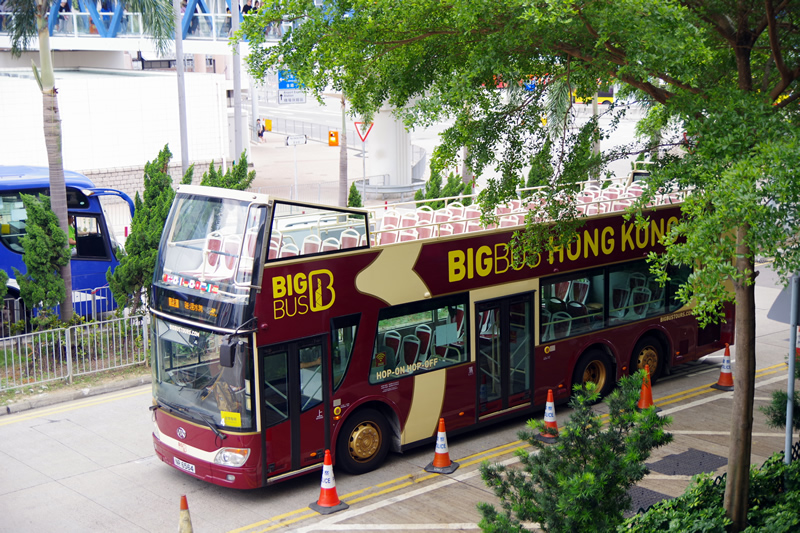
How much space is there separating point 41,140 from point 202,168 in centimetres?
618

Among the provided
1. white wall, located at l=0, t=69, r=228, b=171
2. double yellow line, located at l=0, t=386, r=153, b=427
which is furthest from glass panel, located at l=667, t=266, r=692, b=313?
white wall, located at l=0, t=69, r=228, b=171

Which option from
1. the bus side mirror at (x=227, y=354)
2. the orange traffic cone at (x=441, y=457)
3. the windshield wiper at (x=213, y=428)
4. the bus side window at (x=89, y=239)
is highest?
the bus side window at (x=89, y=239)

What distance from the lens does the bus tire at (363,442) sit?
10781mm

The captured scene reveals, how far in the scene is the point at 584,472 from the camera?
6762 millimetres

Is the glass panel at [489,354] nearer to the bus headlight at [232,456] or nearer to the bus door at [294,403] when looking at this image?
the bus door at [294,403]

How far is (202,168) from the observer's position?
1346 inches

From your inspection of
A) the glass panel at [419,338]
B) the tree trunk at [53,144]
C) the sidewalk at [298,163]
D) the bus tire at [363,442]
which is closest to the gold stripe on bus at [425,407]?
the glass panel at [419,338]

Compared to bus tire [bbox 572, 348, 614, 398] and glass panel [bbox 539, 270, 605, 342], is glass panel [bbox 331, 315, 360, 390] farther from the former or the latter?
bus tire [bbox 572, 348, 614, 398]

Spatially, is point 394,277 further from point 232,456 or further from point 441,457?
point 232,456

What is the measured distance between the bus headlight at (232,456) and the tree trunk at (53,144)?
7428mm

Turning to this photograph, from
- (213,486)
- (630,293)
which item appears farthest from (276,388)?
(630,293)

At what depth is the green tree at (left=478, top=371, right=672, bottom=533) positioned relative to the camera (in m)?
6.62

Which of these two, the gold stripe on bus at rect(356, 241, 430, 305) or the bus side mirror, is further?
the gold stripe on bus at rect(356, 241, 430, 305)

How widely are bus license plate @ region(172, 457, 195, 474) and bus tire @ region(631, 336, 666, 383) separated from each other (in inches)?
291
